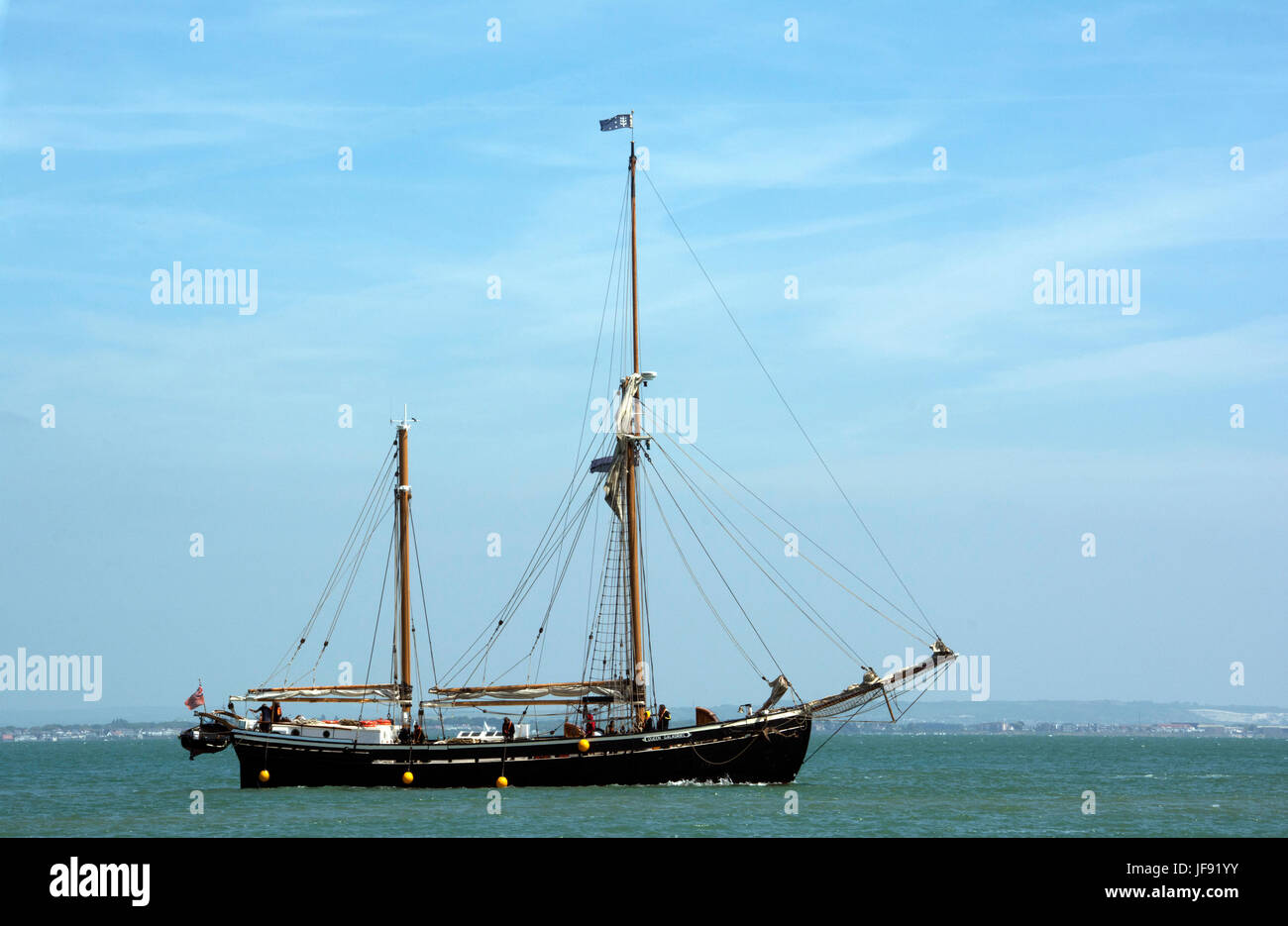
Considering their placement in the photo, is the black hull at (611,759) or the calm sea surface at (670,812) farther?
the black hull at (611,759)

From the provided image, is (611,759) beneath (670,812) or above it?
above

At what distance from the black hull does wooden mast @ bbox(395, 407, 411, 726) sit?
3750mm

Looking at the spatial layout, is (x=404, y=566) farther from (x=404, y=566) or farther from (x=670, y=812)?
(x=670, y=812)

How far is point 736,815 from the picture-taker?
53.3m

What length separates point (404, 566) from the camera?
72.8 metres

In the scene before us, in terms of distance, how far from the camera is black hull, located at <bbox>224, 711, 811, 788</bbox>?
64500 millimetres

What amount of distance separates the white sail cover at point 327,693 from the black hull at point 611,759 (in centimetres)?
352

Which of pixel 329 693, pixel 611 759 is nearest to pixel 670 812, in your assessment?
pixel 611 759

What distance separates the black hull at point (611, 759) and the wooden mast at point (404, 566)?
375cm

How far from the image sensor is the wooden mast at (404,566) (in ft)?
234

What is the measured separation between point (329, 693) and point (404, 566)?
6915 millimetres
